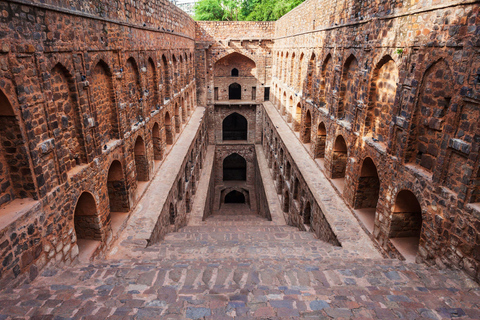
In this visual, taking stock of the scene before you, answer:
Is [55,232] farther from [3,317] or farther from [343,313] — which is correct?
[343,313]

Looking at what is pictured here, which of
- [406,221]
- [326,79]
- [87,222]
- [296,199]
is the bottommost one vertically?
[296,199]

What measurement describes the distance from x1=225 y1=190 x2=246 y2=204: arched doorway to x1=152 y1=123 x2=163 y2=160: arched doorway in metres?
12.3

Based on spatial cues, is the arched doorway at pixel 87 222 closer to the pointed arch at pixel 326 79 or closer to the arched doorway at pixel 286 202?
the pointed arch at pixel 326 79

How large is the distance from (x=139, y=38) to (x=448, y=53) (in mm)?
7501

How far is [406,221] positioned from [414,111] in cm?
219

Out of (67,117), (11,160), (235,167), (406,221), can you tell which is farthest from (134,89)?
(235,167)

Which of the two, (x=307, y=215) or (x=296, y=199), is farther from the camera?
(x=296, y=199)

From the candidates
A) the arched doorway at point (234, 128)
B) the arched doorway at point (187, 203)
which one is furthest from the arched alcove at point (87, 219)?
the arched doorway at point (234, 128)

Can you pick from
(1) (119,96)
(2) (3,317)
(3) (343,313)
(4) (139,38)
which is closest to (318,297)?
(3) (343,313)

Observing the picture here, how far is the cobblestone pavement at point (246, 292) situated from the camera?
3.63 m

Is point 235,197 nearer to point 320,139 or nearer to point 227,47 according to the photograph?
point 227,47

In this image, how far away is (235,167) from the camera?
77.9 feet

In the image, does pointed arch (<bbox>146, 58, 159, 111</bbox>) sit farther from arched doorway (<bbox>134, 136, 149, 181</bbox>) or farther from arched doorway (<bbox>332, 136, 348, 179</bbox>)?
arched doorway (<bbox>332, 136, 348, 179</bbox>)

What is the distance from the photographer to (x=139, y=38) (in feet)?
28.9
